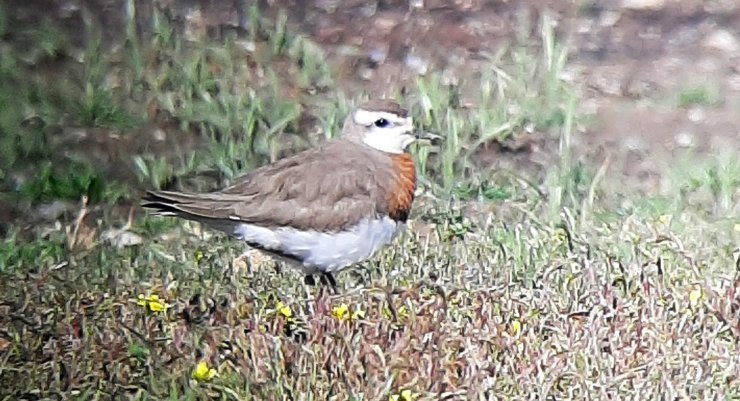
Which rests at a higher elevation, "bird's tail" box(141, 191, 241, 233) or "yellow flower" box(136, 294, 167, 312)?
"bird's tail" box(141, 191, 241, 233)

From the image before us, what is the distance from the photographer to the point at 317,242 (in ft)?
4.93

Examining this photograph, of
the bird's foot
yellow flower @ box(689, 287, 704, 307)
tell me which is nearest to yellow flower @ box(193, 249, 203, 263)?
the bird's foot

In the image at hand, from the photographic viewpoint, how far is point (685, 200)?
5.13 ft

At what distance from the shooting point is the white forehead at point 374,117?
1.54 metres

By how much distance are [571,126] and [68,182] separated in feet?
1.79

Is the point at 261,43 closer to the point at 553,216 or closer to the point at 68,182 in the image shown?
the point at 68,182

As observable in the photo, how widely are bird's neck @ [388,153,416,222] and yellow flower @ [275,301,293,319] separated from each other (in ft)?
0.48

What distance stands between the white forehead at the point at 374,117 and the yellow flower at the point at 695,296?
1.15ft

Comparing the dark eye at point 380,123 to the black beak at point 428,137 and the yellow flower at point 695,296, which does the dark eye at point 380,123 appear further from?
the yellow flower at point 695,296

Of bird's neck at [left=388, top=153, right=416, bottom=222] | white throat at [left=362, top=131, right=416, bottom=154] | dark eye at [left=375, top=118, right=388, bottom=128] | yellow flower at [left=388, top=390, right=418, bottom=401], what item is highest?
dark eye at [left=375, top=118, right=388, bottom=128]

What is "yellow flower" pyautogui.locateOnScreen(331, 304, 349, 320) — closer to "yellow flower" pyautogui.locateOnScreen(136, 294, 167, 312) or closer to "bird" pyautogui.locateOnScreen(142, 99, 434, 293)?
"bird" pyautogui.locateOnScreen(142, 99, 434, 293)

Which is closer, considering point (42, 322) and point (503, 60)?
point (42, 322)

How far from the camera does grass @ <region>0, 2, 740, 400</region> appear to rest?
1.46 meters

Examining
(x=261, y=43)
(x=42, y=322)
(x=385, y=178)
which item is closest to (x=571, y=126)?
(x=385, y=178)
